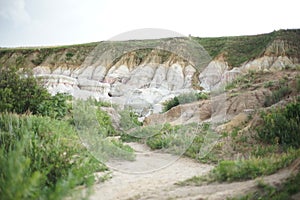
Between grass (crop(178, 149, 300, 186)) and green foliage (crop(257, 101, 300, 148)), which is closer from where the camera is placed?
grass (crop(178, 149, 300, 186))

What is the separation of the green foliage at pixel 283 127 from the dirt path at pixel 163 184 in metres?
1.70

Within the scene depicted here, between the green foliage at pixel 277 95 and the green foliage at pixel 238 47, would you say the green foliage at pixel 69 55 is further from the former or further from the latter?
the green foliage at pixel 277 95

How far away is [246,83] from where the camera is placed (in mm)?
13969

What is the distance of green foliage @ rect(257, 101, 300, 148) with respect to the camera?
22.0 ft

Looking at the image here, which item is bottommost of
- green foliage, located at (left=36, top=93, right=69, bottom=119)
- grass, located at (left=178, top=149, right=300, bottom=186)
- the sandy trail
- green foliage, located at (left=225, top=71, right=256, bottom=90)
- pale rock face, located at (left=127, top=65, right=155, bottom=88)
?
the sandy trail

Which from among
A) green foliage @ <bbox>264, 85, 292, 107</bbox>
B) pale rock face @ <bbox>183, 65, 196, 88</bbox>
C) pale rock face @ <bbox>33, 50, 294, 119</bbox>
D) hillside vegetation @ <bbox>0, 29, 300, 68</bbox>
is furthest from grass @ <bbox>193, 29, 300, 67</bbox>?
green foliage @ <bbox>264, 85, 292, 107</bbox>

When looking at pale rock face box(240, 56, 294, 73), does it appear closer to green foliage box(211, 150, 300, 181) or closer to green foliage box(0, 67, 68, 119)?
green foliage box(0, 67, 68, 119)

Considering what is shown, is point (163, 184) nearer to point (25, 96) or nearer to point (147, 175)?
point (147, 175)

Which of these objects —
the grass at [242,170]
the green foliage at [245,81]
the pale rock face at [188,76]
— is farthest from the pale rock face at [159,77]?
the grass at [242,170]

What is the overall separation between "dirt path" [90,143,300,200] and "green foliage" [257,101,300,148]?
1699mm

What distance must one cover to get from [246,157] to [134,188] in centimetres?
261

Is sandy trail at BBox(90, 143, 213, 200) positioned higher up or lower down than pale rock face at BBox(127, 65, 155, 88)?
lower down

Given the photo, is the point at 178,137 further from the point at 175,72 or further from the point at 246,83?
the point at 175,72

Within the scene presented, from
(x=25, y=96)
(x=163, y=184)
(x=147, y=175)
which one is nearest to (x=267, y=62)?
(x=25, y=96)
